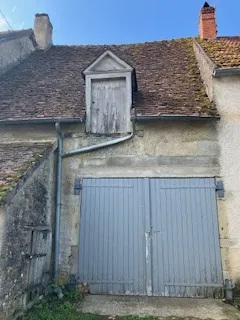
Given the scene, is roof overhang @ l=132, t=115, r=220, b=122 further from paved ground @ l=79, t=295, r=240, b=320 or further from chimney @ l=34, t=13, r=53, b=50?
chimney @ l=34, t=13, r=53, b=50

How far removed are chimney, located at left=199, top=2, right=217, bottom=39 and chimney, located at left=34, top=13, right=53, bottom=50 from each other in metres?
5.88

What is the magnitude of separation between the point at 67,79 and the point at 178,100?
3665mm

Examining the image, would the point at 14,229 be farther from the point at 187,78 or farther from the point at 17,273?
the point at 187,78

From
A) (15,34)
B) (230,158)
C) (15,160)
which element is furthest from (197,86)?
(15,34)

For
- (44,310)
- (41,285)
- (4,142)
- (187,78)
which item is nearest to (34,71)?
(4,142)

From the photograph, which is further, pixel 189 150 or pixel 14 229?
pixel 189 150

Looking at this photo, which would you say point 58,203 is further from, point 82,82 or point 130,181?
point 82,82

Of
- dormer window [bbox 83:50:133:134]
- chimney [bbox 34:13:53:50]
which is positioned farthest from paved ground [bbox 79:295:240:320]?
chimney [bbox 34:13:53:50]

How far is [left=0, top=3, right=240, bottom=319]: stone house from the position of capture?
19.6 ft

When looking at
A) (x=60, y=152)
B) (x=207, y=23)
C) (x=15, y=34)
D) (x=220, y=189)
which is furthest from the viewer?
(x=207, y=23)

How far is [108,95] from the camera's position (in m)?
7.17

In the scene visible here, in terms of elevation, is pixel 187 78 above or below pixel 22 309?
above

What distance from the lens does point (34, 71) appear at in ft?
31.6

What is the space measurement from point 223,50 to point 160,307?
6855 millimetres
